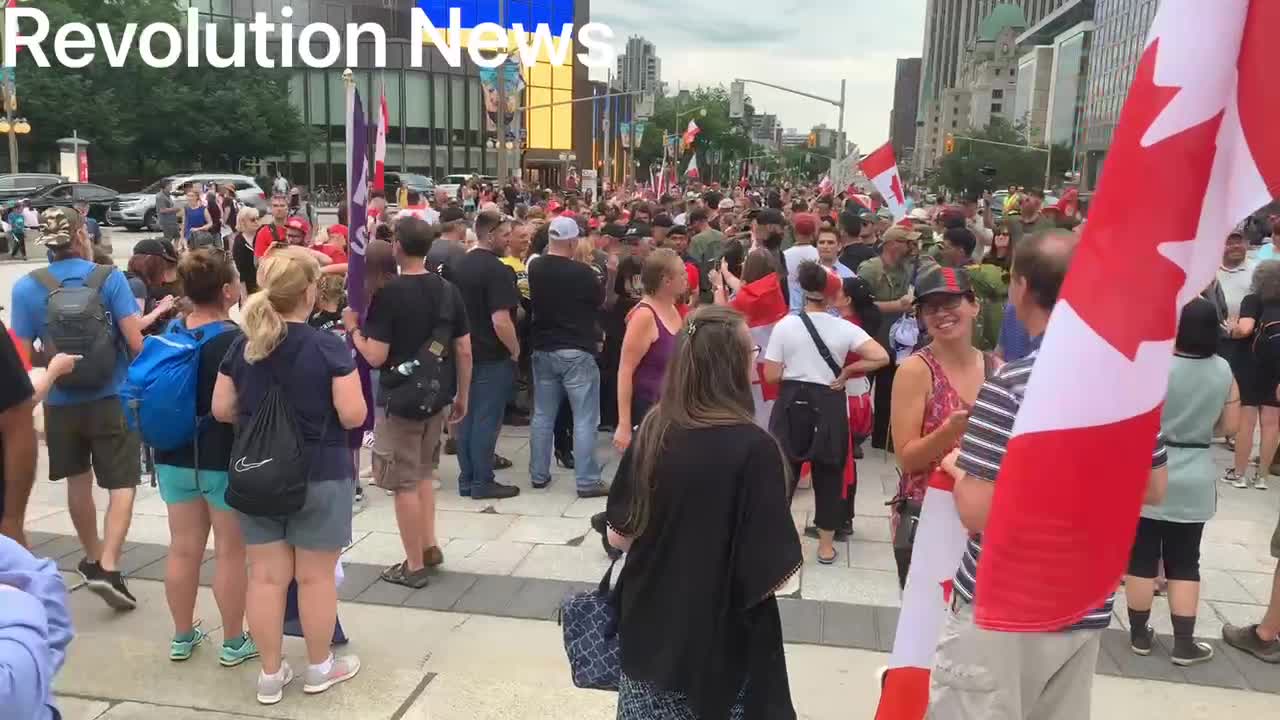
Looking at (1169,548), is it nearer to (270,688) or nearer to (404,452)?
(404,452)

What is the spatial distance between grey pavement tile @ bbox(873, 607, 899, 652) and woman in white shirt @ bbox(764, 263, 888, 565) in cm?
94

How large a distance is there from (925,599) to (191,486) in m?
3.05

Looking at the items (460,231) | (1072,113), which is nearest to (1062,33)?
(1072,113)

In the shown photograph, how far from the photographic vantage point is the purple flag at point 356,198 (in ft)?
16.8

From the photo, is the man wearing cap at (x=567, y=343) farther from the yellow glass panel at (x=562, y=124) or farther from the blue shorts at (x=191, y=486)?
the yellow glass panel at (x=562, y=124)

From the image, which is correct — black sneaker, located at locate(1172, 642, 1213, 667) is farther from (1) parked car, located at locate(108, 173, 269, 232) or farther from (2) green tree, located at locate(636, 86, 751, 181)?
(2) green tree, located at locate(636, 86, 751, 181)

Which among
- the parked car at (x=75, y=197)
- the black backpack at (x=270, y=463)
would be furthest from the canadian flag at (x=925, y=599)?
the parked car at (x=75, y=197)

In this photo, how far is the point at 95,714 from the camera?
12.8 ft

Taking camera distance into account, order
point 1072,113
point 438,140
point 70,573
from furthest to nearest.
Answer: point 1072,113
point 438,140
point 70,573

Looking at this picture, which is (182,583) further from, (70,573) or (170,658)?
(70,573)

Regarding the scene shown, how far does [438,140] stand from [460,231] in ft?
181

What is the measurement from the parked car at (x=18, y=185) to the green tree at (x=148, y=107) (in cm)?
Answer: 1320

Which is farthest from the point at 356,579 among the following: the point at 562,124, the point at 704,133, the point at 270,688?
the point at 704,133

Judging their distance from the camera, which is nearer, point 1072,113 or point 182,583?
point 182,583
